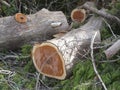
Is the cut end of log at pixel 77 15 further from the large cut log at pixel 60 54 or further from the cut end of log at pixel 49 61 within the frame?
the cut end of log at pixel 49 61

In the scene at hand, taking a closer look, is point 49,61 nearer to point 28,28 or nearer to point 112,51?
point 112,51

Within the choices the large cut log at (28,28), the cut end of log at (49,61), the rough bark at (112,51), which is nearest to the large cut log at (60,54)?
the cut end of log at (49,61)

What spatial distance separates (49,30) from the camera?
4.39m

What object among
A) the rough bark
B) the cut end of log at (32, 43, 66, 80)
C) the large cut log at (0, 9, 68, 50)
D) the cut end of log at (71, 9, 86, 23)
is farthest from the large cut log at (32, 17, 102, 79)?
the cut end of log at (71, 9, 86, 23)

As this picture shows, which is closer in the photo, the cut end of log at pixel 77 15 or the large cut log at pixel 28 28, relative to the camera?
the large cut log at pixel 28 28

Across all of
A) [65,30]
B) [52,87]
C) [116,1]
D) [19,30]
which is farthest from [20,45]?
Result: [116,1]

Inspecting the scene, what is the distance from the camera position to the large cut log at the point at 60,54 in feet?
11.3

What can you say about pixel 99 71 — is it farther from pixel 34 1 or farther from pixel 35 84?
pixel 34 1

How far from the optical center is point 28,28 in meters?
4.26

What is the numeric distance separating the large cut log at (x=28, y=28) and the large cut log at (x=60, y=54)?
654mm

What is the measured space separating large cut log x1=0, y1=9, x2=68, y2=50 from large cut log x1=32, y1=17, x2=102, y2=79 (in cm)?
65

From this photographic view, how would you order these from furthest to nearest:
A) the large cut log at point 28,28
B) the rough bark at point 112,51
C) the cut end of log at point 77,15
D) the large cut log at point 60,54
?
the cut end of log at point 77,15 < the large cut log at point 28,28 < the large cut log at point 60,54 < the rough bark at point 112,51

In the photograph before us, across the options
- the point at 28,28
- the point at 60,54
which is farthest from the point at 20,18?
the point at 60,54

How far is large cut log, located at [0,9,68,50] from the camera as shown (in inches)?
165
